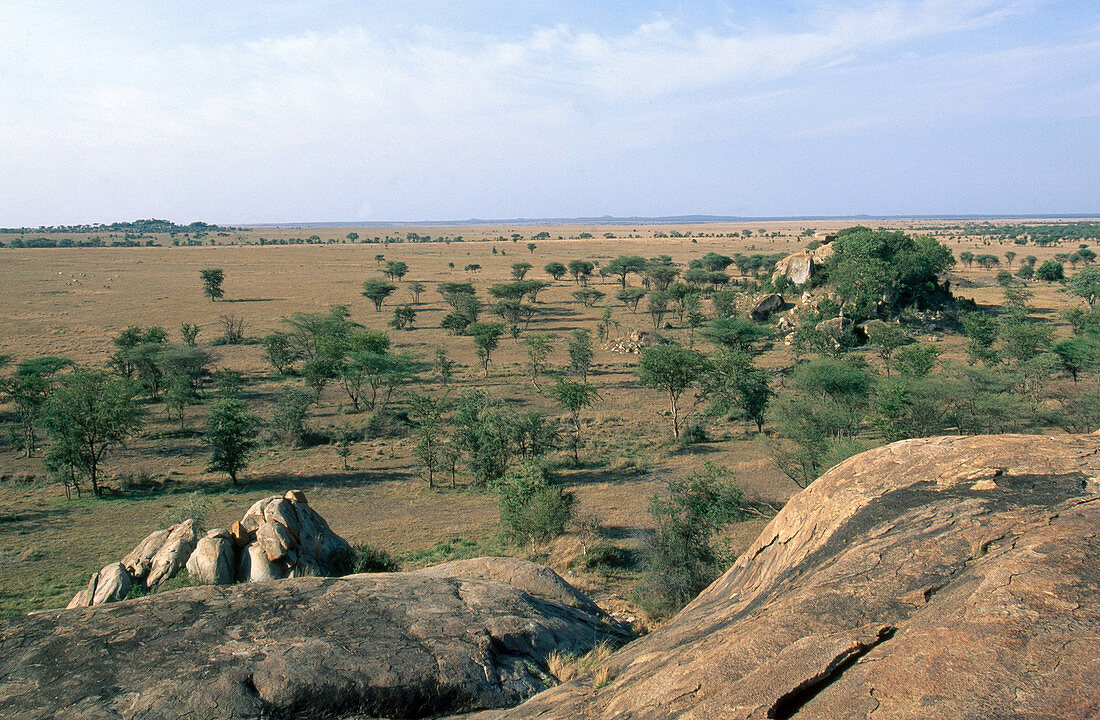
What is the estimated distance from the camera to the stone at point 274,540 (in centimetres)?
1141

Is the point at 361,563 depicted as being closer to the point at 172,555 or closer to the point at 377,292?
the point at 172,555

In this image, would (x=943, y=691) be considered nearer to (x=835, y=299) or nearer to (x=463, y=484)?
(x=463, y=484)

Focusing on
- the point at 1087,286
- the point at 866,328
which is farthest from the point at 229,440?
the point at 1087,286

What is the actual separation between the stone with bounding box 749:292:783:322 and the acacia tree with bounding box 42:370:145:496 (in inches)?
1648

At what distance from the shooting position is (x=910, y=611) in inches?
192

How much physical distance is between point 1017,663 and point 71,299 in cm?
7499

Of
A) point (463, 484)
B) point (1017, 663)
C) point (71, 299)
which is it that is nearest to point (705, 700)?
point (1017, 663)

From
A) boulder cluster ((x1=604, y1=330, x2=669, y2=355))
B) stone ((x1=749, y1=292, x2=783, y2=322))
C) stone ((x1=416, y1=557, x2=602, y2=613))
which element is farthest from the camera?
stone ((x1=749, y1=292, x2=783, y2=322))

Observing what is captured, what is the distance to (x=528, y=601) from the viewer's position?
911 cm

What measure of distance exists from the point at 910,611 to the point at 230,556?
1138cm

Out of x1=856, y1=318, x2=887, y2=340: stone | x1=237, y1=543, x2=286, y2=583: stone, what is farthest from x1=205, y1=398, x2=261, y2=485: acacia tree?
x1=856, y1=318, x2=887, y2=340: stone

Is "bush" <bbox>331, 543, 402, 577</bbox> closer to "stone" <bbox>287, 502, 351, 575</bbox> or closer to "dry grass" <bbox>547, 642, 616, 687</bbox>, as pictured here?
"stone" <bbox>287, 502, 351, 575</bbox>

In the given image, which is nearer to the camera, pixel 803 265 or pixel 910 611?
pixel 910 611

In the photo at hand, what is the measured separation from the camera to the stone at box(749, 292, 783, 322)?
48469 mm
